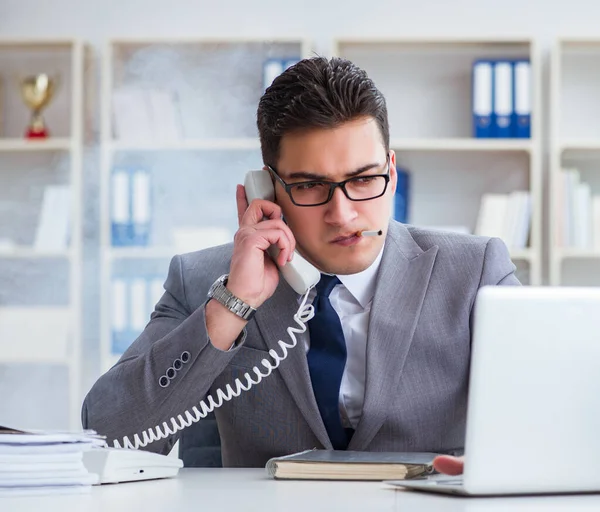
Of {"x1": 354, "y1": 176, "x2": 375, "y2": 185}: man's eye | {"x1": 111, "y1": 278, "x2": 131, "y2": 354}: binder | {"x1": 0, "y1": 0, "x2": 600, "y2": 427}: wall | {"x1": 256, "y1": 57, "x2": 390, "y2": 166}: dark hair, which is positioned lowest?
{"x1": 111, "y1": 278, "x2": 131, "y2": 354}: binder

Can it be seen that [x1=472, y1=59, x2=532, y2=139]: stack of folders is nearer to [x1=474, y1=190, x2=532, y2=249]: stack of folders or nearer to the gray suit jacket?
[x1=474, y1=190, x2=532, y2=249]: stack of folders

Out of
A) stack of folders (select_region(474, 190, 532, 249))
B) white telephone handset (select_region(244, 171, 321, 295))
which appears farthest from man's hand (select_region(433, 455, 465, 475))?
stack of folders (select_region(474, 190, 532, 249))

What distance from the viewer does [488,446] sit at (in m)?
0.88

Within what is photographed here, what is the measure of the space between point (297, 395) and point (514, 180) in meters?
2.34

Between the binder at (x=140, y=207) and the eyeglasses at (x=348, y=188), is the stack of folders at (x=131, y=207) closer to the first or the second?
the binder at (x=140, y=207)

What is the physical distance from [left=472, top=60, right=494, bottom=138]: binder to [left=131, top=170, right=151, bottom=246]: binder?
1289 millimetres

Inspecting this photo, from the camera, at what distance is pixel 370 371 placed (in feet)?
4.98

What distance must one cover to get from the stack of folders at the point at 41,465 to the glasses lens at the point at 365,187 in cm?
69

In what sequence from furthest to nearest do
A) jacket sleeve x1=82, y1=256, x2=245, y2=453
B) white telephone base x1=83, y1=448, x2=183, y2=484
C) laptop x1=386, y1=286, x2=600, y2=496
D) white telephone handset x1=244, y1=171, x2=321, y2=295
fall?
white telephone handset x1=244, y1=171, x2=321, y2=295 < jacket sleeve x1=82, y1=256, x2=245, y2=453 < white telephone base x1=83, y1=448, x2=183, y2=484 < laptop x1=386, y1=286, x2=600, y2=496

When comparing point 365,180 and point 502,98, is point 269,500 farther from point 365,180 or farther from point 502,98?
point 502,98

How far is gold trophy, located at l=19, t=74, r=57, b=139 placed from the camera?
3.66 metres

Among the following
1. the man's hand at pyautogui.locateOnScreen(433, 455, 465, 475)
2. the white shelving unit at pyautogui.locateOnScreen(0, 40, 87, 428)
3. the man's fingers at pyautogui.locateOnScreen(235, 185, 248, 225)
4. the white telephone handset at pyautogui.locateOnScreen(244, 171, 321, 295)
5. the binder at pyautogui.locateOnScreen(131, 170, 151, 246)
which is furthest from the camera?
the white shelving unit at pyautogui.locateOnScreen(0, 40, 87, 428)

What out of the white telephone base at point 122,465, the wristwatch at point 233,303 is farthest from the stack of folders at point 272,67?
the white telephone base at point 122,465

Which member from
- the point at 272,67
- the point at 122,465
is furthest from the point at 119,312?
the point at 122,465
